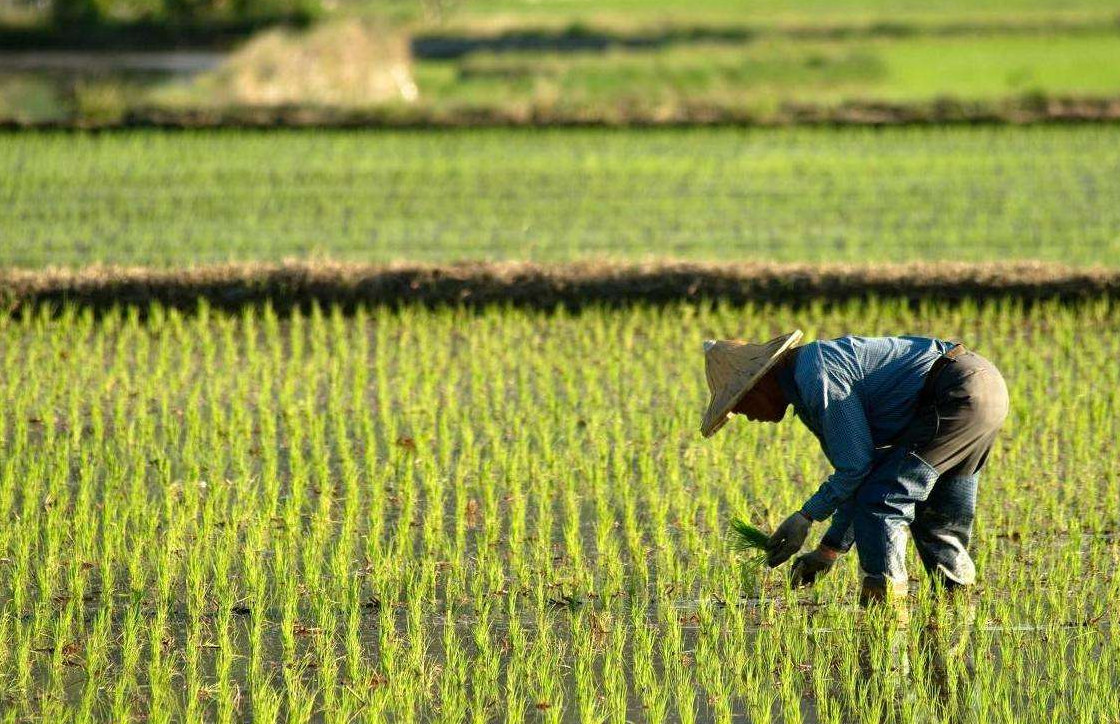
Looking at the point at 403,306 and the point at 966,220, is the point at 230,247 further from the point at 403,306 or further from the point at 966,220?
the point at 966,220

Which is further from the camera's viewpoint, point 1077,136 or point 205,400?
point 1077,136

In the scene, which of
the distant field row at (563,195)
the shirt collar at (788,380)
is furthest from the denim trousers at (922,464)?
the distant field row at (563,195)

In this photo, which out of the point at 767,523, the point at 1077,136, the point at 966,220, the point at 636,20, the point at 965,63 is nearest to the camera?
the point at 767,523

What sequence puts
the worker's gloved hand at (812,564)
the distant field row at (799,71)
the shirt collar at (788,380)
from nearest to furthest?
1. the shirt collar at (788,380)
2. the worker's gloved hand at (812,564)
3. the distant field row at (799,71)

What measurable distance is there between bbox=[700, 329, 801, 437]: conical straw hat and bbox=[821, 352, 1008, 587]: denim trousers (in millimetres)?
418

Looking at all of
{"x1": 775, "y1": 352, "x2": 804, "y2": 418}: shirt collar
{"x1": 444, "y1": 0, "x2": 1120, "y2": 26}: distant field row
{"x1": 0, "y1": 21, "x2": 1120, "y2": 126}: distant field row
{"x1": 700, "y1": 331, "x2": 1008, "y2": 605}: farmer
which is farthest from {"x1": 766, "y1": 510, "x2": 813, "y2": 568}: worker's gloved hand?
{"x1": 444, "y1": 0, "x2": 1120, "y2": 26}: distant field row

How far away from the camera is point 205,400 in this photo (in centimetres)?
691

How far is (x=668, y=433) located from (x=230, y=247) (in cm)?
423

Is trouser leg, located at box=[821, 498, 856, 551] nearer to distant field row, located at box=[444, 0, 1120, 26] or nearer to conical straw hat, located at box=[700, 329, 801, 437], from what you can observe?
conical straw hat, located at box=[700, 329, 801, 437]

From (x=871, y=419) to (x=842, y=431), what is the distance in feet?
0.81

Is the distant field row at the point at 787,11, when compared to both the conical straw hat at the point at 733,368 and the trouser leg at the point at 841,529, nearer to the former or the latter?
the trouser leg at the point at 841,529

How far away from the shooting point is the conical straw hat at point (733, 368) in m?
4.19

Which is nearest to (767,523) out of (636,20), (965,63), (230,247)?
(230,247)

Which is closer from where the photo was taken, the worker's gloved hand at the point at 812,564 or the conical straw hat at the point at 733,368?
the conical straw hat at the point at 733,368
